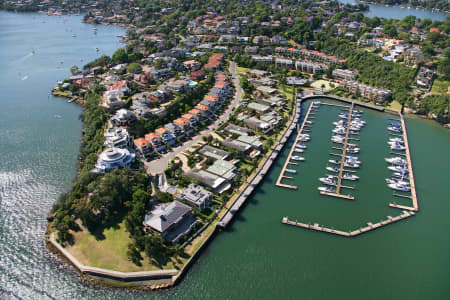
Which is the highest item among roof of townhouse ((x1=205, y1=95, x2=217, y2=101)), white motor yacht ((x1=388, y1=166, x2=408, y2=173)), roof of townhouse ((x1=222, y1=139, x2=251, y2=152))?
roof of townhouse ((x1=205, y1=95, x2=217, y2=101))

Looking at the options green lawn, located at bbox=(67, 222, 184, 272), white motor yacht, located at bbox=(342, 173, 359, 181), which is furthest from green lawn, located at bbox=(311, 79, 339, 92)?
green lawn, located at bbox=(67, 222, 184, 272)

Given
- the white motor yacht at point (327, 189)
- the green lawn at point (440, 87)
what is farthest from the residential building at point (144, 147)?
the green lawn at point (440, 87)

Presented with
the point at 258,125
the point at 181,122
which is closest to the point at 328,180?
the point at 258,125

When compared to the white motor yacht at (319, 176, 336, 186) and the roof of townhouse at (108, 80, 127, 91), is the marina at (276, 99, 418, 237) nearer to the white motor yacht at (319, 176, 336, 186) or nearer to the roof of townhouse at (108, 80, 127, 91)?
the white motor yacht at (319, 176, 336, 186)

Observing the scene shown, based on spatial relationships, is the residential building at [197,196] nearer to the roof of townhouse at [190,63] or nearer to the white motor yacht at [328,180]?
the white motor yacht at [328,180]

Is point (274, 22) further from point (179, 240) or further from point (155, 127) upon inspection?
point (179, 240)

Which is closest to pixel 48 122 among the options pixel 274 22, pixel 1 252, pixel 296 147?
pixel 1 252
